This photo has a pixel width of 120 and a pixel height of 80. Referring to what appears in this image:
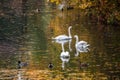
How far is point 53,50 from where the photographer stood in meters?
43.0

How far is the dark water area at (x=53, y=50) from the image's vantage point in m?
34.2

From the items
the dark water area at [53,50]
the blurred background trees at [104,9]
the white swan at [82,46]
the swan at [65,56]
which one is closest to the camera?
the dark water area at [53,50]

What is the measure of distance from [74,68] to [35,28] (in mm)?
22817

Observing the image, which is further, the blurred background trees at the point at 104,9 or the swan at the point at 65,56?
the blurred background trees at the point at 104,9

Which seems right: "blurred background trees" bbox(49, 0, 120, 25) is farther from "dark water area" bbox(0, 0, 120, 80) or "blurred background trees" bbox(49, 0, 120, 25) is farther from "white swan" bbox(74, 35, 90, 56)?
"white swan" bbox(74, 35, 90, 56)

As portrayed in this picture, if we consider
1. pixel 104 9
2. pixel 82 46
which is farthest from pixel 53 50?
pixel 104 9

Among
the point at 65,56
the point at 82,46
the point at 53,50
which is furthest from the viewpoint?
the point at 82,46

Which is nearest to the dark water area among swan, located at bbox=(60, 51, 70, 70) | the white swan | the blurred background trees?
swan, located at bbox=(60, 51, 70, 70)

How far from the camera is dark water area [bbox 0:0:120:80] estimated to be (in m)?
34.2

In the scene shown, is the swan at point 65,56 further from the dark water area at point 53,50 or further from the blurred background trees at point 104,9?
the blurred background trees at point 104,9

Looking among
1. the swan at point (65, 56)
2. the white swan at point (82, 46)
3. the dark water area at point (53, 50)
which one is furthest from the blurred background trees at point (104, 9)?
the swan at point (65, 56)

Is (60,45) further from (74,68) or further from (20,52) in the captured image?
(74,68)

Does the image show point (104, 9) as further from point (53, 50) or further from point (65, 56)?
point (65, 56)

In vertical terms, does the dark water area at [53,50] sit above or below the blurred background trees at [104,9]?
below
